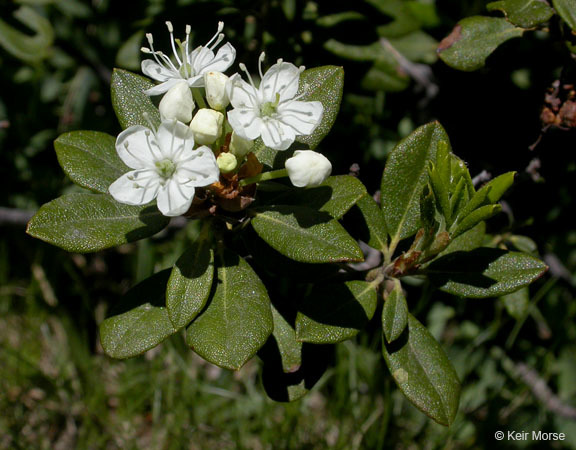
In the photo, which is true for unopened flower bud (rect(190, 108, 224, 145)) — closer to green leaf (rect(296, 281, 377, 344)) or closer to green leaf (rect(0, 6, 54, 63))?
green leaf (rect(296, 281, 377, 344))

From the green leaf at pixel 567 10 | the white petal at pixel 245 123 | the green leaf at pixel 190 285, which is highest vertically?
the green leaf at pixel 567 10

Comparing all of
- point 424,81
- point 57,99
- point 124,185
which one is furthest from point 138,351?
point 57,99

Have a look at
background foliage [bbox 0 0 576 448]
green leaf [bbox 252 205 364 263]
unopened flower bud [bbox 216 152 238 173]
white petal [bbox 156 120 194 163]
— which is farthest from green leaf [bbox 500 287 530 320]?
white petal [bbox 156 120 194 163]

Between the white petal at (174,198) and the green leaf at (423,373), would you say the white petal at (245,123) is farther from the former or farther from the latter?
the green leaf at (423,373)

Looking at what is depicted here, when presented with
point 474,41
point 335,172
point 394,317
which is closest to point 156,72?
point 394,317

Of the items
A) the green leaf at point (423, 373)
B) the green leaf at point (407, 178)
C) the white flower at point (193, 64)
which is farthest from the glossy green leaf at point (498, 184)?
the white flower at point (193, 64)

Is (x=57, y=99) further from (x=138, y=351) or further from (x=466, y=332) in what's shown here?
(x=466, y=332)
